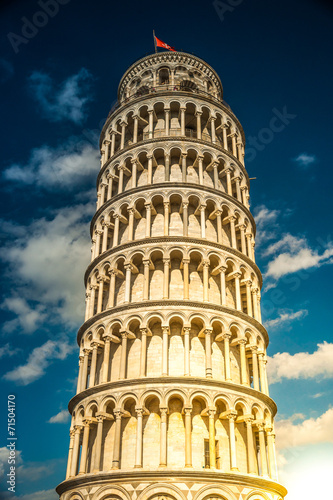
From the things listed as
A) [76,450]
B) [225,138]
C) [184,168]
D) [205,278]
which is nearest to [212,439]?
[76,450]

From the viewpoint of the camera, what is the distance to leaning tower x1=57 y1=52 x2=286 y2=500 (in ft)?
87.8

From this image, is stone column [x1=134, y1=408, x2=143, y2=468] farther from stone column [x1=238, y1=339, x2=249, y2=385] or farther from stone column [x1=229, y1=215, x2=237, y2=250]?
stone column [x1=229, y1=215, x2=237, y2=250]

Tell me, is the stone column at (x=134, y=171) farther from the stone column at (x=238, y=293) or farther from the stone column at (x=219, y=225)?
the stone column at (x=238, y=293)

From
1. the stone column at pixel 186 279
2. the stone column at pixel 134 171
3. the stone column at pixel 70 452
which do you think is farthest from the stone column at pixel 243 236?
the stone column at pixel 70 452

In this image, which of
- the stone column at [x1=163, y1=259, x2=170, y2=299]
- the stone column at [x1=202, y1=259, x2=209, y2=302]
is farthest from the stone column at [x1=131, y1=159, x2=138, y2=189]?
the stone column at [x1=202, y1=259, x2=209, y2=302]

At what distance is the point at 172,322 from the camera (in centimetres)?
3075

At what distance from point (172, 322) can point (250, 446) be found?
8.17 metres

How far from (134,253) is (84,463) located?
1283 cm

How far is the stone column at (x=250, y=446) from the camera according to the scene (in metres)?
27.2

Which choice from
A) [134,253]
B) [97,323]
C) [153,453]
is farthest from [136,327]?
[153,453]

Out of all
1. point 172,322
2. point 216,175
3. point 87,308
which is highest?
point 216,175

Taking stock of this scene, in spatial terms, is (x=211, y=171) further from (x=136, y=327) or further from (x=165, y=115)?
(x=136, y=327)

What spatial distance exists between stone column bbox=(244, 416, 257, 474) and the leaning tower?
8 centimetres

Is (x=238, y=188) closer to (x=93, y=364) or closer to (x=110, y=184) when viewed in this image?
(x=110, y=184)
